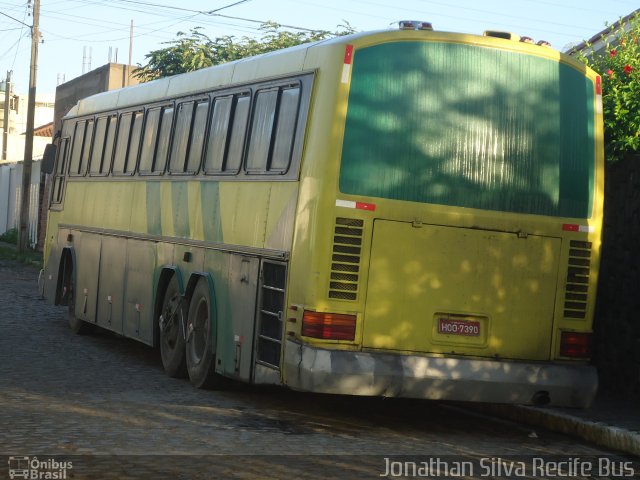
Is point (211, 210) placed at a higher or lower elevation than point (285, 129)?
lower

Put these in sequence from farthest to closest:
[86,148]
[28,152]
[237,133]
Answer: [28,152] < [86,148] < [237,133]

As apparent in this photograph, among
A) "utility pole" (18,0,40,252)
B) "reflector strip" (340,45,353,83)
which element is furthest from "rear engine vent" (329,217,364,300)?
"utility pole" (18,0,40,252)

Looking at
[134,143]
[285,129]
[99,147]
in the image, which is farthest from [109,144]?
[285,129]

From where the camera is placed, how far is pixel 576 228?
36.8 feet

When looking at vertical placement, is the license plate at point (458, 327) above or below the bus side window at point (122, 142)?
below

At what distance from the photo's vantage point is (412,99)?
10.8m

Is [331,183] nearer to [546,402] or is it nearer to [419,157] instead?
[419,157]

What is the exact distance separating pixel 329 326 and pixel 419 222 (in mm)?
1141

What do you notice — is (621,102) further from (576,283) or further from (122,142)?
(122,142)

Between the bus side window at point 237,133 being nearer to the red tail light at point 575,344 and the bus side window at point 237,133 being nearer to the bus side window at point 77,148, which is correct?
the red tail light at point 575,344

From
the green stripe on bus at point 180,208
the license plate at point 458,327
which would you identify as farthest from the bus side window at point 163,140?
the license plate at point 458,327

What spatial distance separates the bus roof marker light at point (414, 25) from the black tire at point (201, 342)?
345 centimetres

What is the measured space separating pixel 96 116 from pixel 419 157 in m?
8.45

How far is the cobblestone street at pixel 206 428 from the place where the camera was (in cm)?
877
